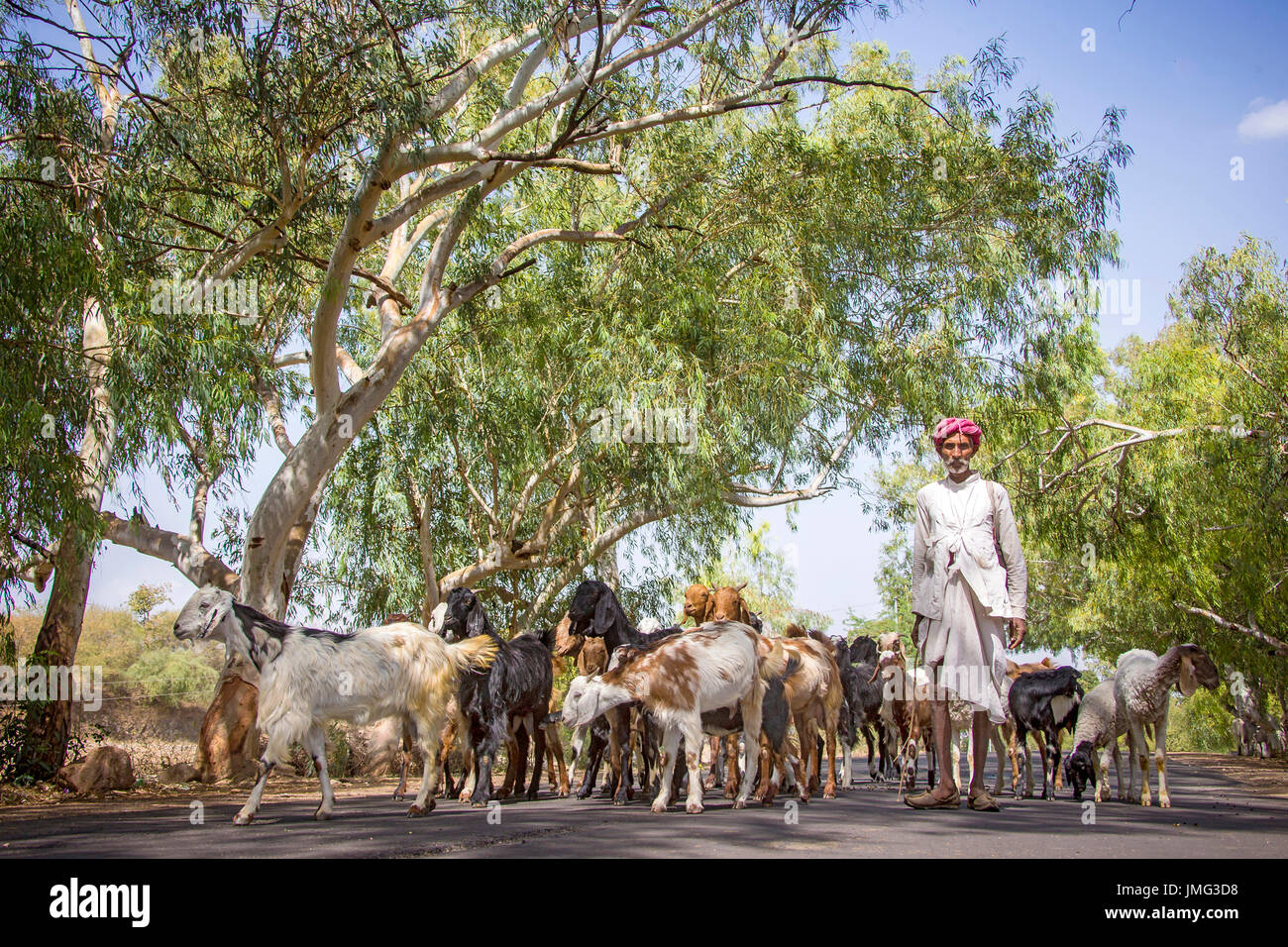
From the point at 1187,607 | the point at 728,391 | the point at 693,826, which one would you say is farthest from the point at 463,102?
the point at 1187,607

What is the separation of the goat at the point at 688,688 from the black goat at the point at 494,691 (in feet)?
4.74

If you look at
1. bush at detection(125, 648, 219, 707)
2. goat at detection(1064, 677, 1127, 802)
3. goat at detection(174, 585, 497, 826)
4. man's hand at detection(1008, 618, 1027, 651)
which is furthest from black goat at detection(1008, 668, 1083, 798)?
bush at detection(125, 648, 219, 707)

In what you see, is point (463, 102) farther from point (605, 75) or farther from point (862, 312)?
point (862, 312)

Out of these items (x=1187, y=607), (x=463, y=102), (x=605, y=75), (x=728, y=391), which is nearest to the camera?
(x=605, y=75)

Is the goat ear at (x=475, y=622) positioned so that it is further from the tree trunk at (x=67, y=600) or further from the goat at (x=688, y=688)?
the tree trunk at (x=67, y=600)

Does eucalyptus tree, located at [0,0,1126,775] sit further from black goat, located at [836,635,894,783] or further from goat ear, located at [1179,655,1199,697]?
goat ear, located at [1179,655,1199,697]

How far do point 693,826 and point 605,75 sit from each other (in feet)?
35.2

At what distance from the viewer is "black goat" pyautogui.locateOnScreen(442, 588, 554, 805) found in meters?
10.4

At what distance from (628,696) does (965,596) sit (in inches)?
106

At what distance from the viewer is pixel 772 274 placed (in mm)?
18828

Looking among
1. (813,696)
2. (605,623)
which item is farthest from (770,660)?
(605,623)
